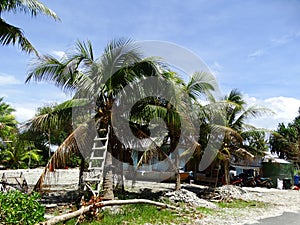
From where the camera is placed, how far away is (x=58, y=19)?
33.1 feet

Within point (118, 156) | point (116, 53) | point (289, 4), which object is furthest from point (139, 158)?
point (289, 4)

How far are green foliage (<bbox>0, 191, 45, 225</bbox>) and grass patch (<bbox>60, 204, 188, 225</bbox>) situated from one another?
1406 millimetres

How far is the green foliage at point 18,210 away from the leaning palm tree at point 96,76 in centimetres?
343

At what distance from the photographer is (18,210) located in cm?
595

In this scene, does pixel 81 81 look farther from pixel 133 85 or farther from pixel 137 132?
pixel 137 132

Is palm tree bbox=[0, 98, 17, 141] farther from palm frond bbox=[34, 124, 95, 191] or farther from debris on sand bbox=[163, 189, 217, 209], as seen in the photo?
debris on sand bbox=[163, 189, 217, 209]

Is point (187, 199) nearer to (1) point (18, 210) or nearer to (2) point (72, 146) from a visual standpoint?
(2) point (72, 146)

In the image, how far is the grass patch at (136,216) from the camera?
25.7 ft

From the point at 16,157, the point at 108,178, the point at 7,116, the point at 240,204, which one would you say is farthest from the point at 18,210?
the point at 16,157

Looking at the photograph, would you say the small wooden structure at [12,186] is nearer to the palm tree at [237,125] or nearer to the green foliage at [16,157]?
the palm tree at [237,125]

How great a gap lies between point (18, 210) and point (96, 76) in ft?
17.5

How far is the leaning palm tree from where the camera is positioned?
9992 millimetres

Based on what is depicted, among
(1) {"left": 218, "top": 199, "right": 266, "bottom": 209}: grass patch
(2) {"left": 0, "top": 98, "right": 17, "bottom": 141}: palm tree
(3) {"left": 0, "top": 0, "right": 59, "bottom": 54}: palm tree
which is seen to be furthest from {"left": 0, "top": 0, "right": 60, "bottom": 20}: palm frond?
(2) {"left": 0, "top": 98, "right": 17, "bottom": 141}: palm tree

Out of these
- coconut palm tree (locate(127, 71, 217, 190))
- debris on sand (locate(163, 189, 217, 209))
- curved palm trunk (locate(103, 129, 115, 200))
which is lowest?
debris on sand (locate(163, 189, 217, 209))
